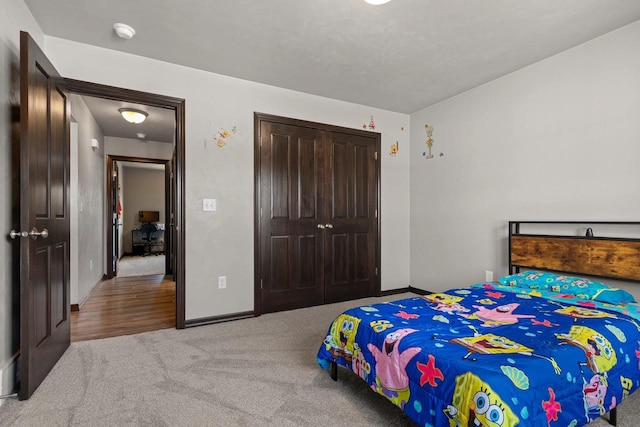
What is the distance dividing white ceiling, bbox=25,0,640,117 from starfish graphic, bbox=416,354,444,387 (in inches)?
86.0

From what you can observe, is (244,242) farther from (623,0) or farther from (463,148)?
(623,0)

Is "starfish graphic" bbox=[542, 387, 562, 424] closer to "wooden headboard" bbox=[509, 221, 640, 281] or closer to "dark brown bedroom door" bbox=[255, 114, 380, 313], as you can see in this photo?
"wooden headboard" bbox=[509, 221, 640, 281]

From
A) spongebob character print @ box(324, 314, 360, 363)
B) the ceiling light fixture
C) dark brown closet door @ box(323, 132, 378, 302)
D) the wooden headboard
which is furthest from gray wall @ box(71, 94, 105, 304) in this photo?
the wooden headboard

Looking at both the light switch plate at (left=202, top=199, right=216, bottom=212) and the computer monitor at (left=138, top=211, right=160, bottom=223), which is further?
the computer monitor at (left=138, top=211, right=160, bottom=223)

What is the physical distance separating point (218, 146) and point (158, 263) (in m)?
5.31

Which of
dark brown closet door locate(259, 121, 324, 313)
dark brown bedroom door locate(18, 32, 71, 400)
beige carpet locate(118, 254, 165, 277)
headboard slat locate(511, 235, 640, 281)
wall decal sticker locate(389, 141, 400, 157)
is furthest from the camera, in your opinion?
beige carpet locate(118, 254, 165, 277)

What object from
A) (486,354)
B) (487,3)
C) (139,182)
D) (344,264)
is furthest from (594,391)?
(139,182)

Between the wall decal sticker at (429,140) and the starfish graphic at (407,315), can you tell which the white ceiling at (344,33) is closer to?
the wall decal sticker at (429,140)

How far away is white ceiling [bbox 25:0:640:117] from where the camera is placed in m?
2.22

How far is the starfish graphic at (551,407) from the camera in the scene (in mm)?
1212

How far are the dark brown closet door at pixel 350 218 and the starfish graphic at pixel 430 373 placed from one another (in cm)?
250

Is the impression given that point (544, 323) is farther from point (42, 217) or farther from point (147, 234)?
point (147, 234)

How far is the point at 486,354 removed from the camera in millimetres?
1354

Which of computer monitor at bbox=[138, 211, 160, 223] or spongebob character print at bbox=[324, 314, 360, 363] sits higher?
computer monitor at bbox=[138, 211, 160, 223]
